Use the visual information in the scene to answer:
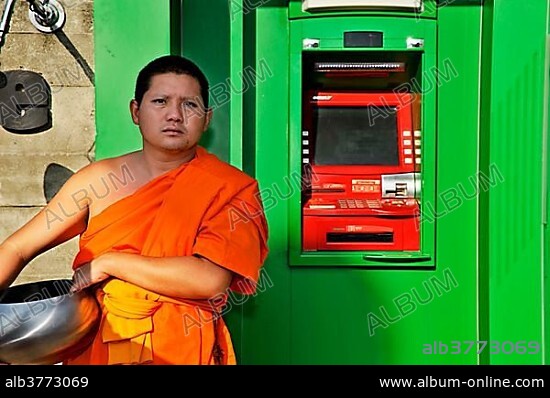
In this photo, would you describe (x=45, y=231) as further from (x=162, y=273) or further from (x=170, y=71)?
(x=170, y=71)

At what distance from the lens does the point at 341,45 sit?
321 centimetres

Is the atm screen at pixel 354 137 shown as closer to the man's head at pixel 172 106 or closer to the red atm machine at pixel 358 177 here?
the red atm machine at pixel 358 177

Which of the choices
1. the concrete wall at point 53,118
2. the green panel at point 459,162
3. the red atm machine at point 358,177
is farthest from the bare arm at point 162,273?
the concrete wall at point 53,118

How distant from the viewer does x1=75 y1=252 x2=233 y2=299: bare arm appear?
2432 millimetres

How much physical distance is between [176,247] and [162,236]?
56 mm

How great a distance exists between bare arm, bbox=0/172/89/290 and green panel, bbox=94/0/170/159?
0.47 meters

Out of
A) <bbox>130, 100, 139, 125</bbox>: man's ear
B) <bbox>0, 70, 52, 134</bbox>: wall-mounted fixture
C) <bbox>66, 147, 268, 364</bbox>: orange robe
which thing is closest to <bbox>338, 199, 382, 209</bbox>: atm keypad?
<bbox>66, 147, 268, 364</bbox>: orange robe

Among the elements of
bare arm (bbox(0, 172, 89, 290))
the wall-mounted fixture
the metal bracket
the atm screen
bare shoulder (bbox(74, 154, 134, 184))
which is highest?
the metal bracket

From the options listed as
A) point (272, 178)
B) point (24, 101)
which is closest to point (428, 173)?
point (272, 178)

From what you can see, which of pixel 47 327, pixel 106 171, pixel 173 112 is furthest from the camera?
pixel 106 171

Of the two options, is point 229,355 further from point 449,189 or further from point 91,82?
point 91,82

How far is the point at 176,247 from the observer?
252 centimetres

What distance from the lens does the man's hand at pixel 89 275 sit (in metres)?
2.45

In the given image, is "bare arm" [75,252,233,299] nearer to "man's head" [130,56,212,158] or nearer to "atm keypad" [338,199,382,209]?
"man's head" [130,56,212,158]
